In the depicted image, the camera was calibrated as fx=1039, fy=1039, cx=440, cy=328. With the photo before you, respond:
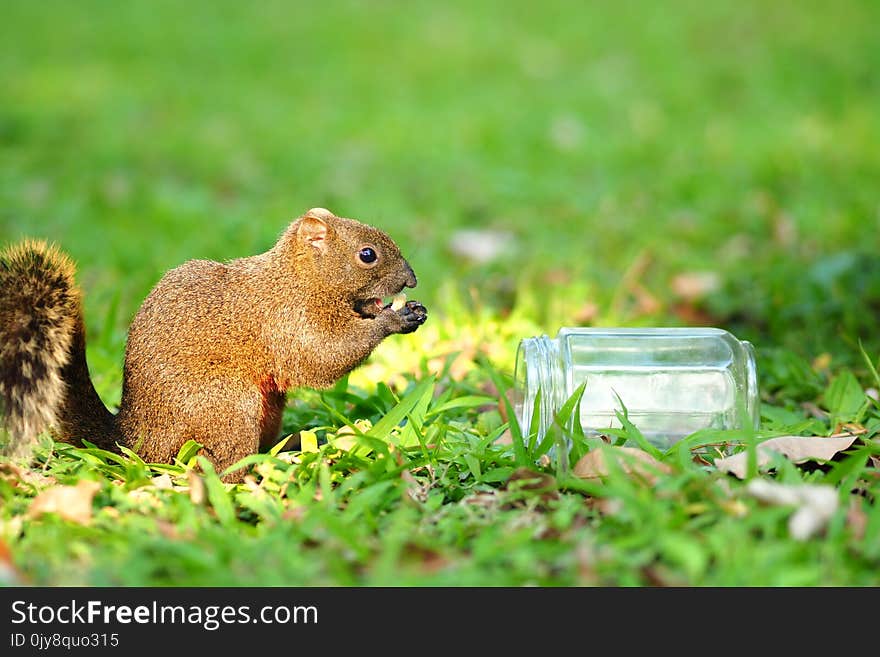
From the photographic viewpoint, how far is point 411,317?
12.1ft

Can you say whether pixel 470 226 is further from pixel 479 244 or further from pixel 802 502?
pixel 802 502

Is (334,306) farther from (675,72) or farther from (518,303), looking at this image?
(675,72)

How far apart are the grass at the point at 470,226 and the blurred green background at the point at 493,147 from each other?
0.04 metres

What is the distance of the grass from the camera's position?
2680mm

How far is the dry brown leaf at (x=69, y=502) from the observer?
113 inches

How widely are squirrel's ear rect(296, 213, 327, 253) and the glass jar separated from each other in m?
0.81

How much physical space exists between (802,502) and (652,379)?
122 cm

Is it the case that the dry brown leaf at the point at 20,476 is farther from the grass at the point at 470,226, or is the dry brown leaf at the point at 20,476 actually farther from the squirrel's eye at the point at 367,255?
the squirrel's eye at the point at 367,255

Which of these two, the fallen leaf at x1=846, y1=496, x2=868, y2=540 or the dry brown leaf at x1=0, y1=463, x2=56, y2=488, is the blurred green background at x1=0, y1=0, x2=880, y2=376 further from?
the fallen leaf at x1=846, y1=496, x2=868, y2=540

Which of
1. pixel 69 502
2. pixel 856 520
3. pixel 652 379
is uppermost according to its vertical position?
pixel 652 379

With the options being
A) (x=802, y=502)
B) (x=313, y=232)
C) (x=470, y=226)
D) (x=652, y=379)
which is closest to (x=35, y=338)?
(x=313, y=232)

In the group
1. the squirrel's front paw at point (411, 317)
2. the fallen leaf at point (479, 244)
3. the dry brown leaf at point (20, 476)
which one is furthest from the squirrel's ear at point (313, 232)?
the fallen leaf at point (479, 244)

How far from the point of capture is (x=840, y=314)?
5.32 m

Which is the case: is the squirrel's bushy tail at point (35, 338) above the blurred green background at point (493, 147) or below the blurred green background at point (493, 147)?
below
